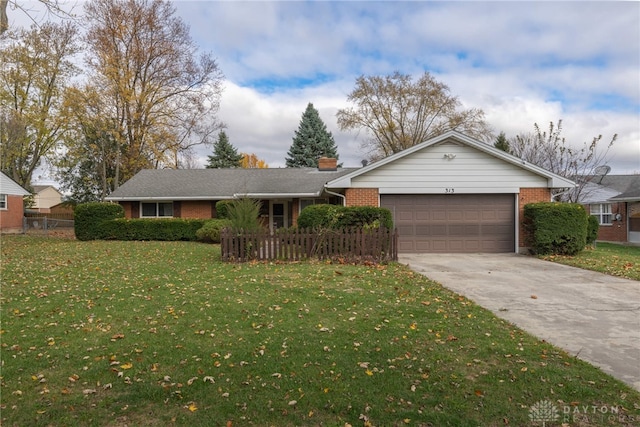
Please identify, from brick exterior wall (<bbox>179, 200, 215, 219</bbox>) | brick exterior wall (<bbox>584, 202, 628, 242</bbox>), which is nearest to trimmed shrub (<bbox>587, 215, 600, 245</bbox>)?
brick exterior wall (<bbox>584, 202, 628, 242</bbox>)

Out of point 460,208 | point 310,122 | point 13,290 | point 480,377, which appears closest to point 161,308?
point 13,290

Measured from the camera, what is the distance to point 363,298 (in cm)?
686

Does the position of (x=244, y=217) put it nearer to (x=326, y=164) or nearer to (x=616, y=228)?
(x=326, y=164)

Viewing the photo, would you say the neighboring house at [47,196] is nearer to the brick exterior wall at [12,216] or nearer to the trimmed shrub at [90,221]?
the brick exterior wall at [12,216]

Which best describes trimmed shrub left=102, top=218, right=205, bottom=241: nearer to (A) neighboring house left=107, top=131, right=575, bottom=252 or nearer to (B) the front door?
(B) the front door

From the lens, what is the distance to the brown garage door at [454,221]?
579 inches

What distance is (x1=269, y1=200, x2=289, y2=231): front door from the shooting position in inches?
869

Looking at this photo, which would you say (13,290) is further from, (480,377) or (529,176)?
(529,176)

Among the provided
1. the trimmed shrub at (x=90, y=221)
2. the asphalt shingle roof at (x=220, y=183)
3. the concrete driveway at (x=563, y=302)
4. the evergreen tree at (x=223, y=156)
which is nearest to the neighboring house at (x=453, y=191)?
the concrete driveway at (x=563, y=302)

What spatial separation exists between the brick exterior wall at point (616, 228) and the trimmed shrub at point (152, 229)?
24.1 metres

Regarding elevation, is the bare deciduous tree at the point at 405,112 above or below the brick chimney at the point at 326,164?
above

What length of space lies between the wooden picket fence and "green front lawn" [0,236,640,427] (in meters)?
4.01

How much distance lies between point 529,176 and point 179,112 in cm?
2655

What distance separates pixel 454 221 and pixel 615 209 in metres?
16.2
